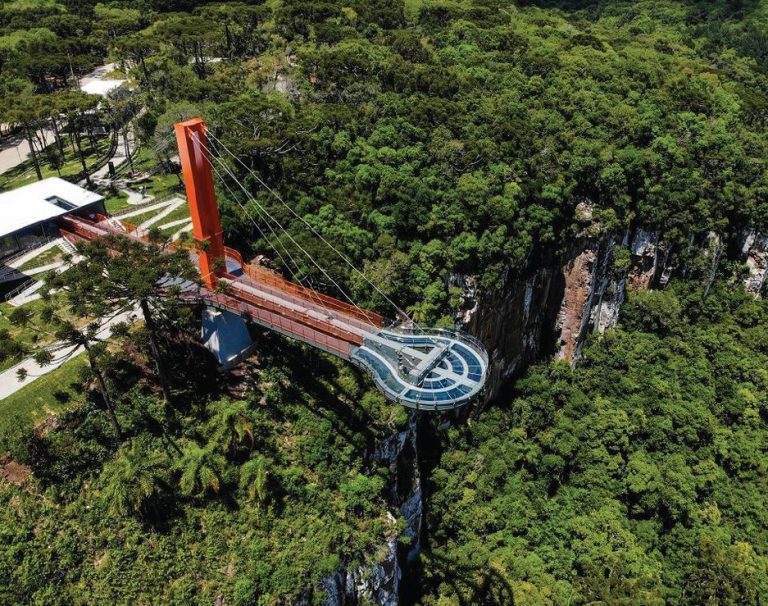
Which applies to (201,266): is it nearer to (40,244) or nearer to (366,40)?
(40,244)

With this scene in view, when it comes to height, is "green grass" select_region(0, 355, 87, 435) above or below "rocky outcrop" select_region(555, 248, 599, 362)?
above

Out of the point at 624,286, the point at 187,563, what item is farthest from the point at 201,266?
the point at 624,286

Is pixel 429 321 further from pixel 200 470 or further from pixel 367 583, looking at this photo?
pixel 200 470

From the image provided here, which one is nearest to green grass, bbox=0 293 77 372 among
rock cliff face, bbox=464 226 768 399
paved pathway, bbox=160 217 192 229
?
paved pathway, bbox=160 217 192 229

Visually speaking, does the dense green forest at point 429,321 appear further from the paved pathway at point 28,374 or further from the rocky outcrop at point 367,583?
the paved pathway at point 28,374

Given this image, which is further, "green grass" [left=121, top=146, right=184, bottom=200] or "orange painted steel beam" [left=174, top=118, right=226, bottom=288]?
"green grass" [left=121, top=146, right=184, bottom=200]

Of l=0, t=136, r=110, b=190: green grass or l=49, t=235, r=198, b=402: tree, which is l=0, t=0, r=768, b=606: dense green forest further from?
l=0, t=136, r=110, b=190: green grass

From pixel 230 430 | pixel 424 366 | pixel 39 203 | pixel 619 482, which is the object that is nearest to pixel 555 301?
pixel 619 482
